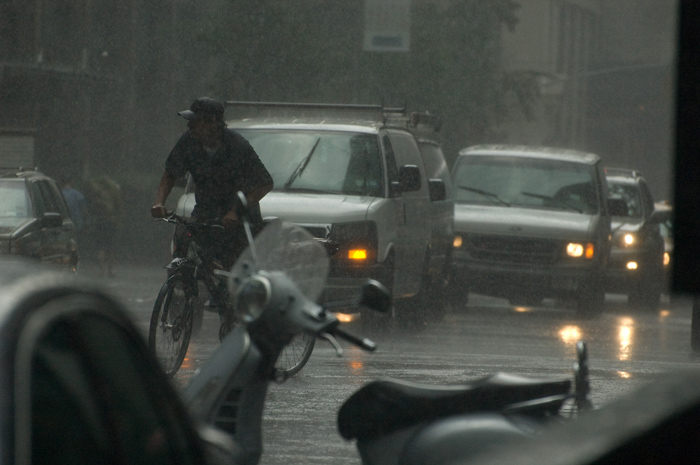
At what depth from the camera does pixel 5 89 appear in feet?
99.5

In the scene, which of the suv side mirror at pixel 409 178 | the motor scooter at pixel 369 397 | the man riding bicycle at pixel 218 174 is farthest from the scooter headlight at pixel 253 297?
the suv side mirror at pixel 409 178

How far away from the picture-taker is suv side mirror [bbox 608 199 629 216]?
16.8 m

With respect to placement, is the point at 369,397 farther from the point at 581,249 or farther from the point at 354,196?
the point at 581,249

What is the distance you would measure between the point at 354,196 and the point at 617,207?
533 cm

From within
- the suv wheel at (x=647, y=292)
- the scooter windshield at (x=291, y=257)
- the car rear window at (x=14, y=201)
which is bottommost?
the suv wheel at (x=647, y=292)

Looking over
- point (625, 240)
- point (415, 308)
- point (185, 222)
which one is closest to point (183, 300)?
point (185, 222)

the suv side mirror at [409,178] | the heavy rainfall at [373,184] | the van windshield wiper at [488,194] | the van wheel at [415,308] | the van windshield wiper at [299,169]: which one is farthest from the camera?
the van windshield wiper at [488,194]

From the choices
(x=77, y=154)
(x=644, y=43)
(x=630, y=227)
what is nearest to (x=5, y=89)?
(x=77, y=154)

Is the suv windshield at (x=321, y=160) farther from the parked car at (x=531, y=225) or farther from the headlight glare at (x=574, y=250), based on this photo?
the headlight glare at (x=574, y=250)

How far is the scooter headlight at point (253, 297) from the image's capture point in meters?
3.62

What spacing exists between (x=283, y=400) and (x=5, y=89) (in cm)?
2359

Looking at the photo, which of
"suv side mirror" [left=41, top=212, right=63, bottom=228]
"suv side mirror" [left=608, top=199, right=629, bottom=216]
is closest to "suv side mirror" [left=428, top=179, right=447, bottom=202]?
"suv side mirror" [left=608, top=199, right=629, bottom=216]

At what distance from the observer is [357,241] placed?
12.3 metres

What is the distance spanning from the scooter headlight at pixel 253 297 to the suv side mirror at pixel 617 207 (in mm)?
13685
